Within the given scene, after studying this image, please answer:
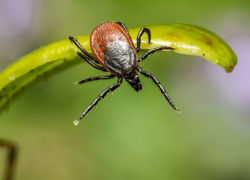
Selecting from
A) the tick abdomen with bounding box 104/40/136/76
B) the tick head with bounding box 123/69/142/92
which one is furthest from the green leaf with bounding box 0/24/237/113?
the tick head with bounding box 123/69/142/92

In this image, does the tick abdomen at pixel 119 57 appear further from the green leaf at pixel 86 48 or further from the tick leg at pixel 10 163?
the tick leg at pixel 10 163

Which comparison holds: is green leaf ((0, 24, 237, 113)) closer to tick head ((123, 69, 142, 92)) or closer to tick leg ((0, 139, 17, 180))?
tick leg ((0, 139, 17, 180))

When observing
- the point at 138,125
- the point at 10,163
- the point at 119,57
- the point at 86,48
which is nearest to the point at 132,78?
the point at 119,57

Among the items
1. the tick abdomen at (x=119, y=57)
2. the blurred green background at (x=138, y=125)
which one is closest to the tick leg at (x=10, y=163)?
the tick abdomen at (x=119, y=57)

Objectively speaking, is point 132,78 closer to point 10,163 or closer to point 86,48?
point 86,48

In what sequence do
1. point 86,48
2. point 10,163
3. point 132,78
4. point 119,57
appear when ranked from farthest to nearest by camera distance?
point 132,78 → point 119,57 → point 10,163 → point 86,48

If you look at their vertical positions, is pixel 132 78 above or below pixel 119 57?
Answer: below
